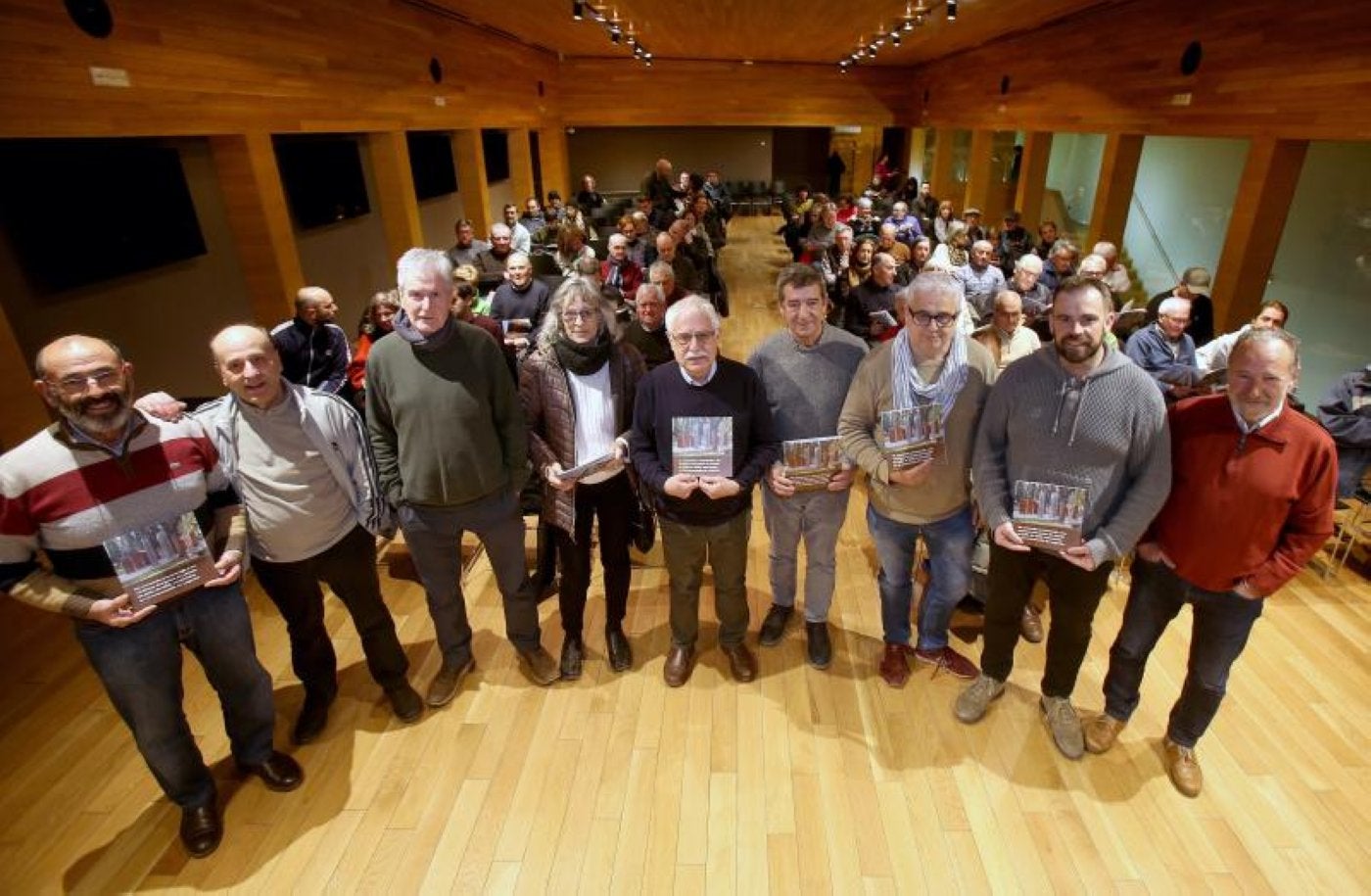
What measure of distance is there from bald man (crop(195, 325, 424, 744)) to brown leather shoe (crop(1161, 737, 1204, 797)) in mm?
3151

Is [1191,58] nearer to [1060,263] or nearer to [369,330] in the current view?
[1060,263]

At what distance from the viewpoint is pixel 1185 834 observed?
7.77 ft

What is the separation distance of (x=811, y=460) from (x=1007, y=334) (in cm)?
171

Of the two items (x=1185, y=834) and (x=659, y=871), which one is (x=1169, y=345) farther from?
(x=659, y=871)

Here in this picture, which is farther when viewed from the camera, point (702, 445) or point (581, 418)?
point (581, 418)

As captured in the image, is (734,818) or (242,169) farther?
(242,169)

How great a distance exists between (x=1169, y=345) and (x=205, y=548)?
193 inches

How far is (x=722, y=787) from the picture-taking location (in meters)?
2.59

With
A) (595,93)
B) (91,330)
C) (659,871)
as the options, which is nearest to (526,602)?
(659,871)

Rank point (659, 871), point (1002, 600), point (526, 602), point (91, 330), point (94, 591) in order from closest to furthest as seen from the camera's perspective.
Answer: point (94, 591) → point (659, 871) → point (1002, 600) → point (526, 602) → point (91, 330)

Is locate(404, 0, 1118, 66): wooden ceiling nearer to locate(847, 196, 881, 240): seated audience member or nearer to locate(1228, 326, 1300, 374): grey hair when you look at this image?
locate(847, 196, 881, 240): seated audience member

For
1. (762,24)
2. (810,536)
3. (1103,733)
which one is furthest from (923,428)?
(762,24)

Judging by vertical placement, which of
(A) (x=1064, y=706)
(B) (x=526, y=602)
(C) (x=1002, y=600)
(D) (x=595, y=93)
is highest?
(D) (x=595, y=93)

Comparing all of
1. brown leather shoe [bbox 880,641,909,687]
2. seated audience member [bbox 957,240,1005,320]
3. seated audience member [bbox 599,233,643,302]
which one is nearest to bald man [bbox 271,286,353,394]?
seated audience member [bbox 599,233,643,302]
